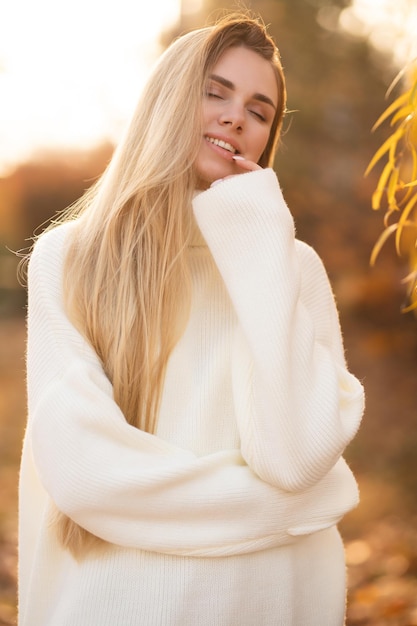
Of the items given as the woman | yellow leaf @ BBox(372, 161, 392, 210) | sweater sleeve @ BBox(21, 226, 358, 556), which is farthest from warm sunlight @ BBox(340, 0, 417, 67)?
sweater sleeve @ BBox(21, 226, 358, 556)

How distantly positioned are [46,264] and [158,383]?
35cm

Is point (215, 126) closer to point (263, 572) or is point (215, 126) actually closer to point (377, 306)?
point (263, 572)

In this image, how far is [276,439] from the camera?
1509mm

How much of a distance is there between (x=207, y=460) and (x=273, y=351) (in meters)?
0.25

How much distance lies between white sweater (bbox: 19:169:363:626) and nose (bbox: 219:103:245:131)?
0.50ft

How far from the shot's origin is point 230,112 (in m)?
1.74

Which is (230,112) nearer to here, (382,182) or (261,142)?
(261,142)

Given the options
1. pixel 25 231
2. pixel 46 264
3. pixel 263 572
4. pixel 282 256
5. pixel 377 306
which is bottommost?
pixel 25 231

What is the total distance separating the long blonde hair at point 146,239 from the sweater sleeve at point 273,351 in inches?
4.3

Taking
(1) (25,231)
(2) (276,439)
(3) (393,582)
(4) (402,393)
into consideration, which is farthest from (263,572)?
(1) (25,231)

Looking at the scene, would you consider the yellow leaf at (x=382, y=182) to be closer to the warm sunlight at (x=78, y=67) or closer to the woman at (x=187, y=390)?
the woman at (x=187, y=390)

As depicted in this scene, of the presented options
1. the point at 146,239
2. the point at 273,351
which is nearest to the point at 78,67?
the point at 146,239

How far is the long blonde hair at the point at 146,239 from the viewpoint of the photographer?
1609 mm

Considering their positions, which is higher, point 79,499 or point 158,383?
point 158,383
